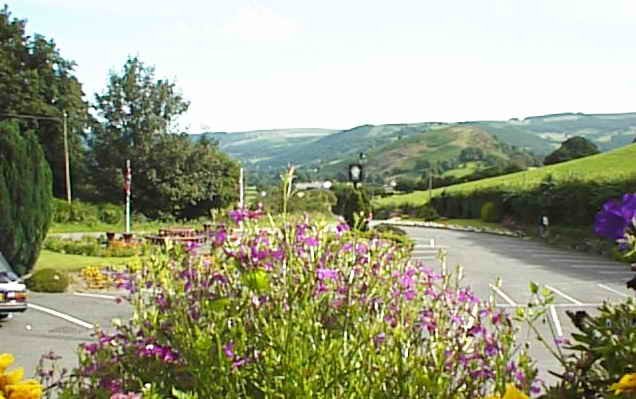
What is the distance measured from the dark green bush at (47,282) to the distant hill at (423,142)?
311 ft

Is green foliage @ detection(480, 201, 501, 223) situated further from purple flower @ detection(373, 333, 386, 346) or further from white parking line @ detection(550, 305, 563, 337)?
purple flower @ detection(373, 333, 386, 346)

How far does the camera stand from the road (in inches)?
381

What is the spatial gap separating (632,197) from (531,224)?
113 feet

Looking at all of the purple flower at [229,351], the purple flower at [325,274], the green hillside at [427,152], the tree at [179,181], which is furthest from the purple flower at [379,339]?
the green hillside at [427,152]

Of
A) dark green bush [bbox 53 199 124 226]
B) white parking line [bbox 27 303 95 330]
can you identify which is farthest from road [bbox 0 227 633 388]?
dark green bush [bbox 53 199 124 226]

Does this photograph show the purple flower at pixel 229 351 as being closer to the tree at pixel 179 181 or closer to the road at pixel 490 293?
the road at pixel 490 293

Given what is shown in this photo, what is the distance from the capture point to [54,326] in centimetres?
1102

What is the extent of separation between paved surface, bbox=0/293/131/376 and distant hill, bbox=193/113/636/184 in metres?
96.6

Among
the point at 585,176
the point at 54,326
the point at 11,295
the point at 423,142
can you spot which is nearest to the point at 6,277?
the point at 11,295

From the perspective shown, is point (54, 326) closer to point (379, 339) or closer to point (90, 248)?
point (379, 339)

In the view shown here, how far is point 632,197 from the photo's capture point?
77.4 inches

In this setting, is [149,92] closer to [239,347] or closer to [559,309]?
[559,309]

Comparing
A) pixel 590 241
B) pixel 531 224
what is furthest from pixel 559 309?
pixel 531 224

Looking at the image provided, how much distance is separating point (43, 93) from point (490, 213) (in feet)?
87.8
